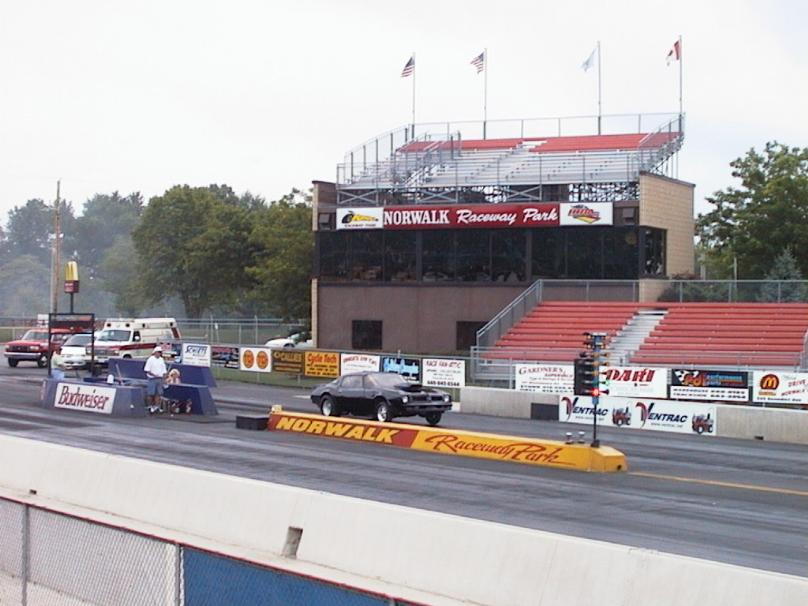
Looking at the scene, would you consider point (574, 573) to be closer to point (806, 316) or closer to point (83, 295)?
point (806, 316)

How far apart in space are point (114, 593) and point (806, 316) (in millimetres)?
40523

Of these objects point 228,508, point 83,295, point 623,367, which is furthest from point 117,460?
point 83,295

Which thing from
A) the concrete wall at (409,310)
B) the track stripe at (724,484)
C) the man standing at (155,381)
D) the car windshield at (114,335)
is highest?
the concrete wall at (409,310)

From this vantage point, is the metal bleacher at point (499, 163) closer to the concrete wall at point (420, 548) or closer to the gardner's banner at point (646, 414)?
the gardner's banner at point (646, 414)

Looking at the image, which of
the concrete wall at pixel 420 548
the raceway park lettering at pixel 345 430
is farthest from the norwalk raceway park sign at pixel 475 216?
the concrete wall at pixel 420 548

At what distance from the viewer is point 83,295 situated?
15675cm

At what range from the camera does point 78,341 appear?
53.2 metres

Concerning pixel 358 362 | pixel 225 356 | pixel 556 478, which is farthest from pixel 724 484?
pixel 225 356

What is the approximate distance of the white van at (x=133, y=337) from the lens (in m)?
53.7

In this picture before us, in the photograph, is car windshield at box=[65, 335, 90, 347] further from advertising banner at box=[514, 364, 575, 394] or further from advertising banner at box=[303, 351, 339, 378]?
advertising banner at box=[514, 364, 575, 394]

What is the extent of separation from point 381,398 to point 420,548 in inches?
860

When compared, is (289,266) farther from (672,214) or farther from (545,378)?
(545,378)

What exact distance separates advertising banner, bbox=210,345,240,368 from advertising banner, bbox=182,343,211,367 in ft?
0.84

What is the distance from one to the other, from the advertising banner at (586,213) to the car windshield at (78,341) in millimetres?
22091
